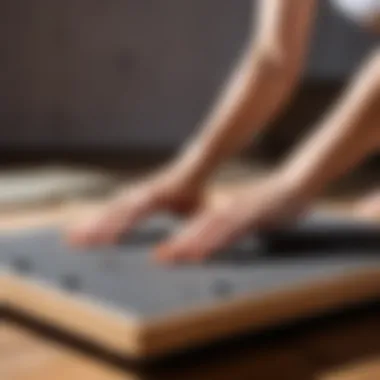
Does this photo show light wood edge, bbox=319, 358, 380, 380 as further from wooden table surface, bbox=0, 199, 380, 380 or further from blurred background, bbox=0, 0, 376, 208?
blurred background, bbox=0, 0, 376, 208

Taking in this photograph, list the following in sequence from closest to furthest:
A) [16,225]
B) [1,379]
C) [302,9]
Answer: [1,379] < [302,9] < [16,225]

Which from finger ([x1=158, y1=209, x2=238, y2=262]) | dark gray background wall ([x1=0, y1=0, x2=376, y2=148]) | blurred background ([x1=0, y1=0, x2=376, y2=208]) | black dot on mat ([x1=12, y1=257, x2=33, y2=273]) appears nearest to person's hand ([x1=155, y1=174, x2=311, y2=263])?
finger ([x1=158, y1=209, x2=238, y2=262])

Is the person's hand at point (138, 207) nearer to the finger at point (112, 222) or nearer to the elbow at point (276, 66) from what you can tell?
the finger at point (112, 222)

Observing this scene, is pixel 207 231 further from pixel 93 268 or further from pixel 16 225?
pixel 16 225

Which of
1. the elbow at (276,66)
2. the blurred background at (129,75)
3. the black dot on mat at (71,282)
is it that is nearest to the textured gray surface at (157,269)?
the black dot on mat at (71,282)

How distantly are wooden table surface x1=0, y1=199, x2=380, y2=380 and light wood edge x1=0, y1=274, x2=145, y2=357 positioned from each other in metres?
0.02

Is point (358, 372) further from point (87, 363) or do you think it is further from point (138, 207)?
point (138, 207)

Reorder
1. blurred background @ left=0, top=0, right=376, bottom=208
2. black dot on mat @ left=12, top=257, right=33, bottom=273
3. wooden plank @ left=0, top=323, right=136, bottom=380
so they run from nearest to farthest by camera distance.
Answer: wooden plank @ left=0, top=323, right=136, bottom=380
black dot on mat @ left=12, top=257, right=33, bottom=273
blurred background @ left=0, top=0, right=376, bottom=208

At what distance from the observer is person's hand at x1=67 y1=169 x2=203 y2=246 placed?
81 cm

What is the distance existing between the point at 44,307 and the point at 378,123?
0.31 m

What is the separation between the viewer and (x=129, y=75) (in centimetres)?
179

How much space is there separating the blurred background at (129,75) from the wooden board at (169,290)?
2.78ft

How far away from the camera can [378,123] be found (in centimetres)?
78

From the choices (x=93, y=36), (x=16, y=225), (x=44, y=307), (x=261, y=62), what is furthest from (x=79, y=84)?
(x=44, y=307)
